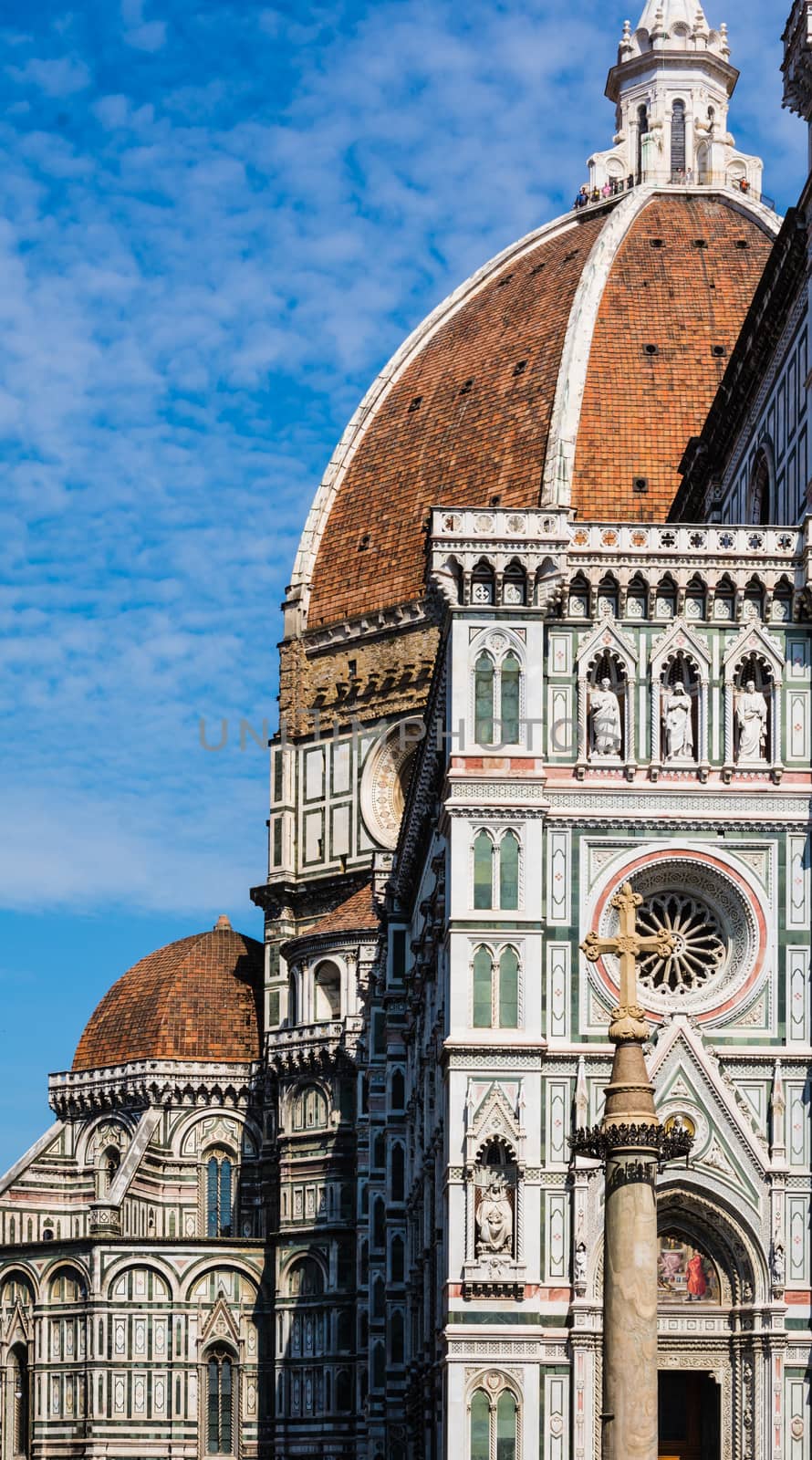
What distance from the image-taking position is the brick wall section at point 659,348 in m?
73.2

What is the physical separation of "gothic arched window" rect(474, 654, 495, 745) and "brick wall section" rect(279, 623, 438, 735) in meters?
30.0

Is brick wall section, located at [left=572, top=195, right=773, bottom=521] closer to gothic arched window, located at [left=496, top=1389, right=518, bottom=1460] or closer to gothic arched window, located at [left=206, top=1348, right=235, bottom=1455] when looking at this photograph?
gothic arched window, located at [left=206, top=1348, right=235, bottom=1455]

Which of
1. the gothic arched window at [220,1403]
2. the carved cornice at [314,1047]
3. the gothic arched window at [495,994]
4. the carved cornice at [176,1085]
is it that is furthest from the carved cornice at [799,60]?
the gothic arched window at [220,1403]

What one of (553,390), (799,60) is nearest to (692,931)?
(799,60)

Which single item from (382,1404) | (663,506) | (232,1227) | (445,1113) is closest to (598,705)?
(445,1113)

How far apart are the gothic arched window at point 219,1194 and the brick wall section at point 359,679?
35.7 ft

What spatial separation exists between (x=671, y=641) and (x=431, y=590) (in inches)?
139

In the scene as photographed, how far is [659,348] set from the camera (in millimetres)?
75938

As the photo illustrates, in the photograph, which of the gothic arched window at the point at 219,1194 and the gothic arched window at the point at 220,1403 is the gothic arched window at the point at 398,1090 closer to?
the gothic arched window at the point at 220,1403

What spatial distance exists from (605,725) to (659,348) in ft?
110

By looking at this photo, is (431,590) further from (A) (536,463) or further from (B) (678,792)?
(A) (536,463)

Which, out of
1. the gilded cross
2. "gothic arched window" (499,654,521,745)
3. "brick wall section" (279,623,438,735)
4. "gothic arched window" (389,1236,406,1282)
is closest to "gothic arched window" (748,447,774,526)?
"gothic arched window" (499,654,521,745)

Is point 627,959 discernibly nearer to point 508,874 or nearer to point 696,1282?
point 508,874

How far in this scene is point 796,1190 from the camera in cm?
4259
